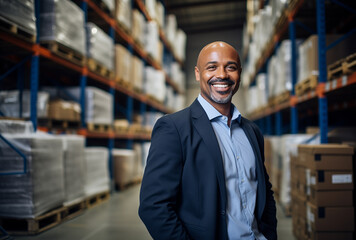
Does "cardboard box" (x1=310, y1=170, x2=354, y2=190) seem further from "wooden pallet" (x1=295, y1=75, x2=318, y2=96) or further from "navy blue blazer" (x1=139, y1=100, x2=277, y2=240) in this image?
"navy blue blazer" (x1=139, y1=100, x2=277, y2=240)

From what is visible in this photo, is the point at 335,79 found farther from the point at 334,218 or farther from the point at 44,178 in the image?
the point at 44,178

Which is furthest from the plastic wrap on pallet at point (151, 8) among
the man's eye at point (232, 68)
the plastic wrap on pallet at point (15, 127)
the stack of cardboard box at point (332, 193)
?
the man's eye at point (232, 68)

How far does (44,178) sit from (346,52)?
4.52m

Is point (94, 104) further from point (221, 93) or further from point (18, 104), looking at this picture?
point (221, 93)

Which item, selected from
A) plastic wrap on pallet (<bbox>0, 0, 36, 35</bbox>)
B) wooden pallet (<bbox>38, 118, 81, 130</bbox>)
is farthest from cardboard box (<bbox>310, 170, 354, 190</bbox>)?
plastic wrap on pallet (<bbox>0, 0, 36, 35</bbox>)

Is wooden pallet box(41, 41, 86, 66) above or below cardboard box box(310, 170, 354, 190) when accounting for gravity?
above

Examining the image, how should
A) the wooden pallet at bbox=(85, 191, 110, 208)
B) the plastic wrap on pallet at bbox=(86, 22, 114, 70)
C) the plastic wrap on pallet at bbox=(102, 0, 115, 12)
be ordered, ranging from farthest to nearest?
the plastic wrap on pallet at bbox=(102, 0, 115, 12) < the plastic wrap on pallet at bbox=(86, 22, 114, 70) < the wooden pallet at bbox=(85, 191, 110, 208)

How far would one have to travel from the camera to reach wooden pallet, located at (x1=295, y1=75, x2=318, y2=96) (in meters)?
4.03

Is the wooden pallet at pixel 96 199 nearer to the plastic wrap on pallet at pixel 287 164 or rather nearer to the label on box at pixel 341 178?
the plastic wrap on pallet at pixel 287 164

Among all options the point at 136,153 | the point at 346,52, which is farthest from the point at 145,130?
the point at 346,52

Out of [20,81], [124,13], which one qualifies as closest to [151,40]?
[124,13]

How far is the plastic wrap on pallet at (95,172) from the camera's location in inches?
198

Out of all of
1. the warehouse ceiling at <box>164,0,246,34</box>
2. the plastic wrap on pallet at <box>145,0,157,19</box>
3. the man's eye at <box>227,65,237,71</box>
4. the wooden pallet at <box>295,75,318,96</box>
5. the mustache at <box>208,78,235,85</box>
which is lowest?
the mustache at <box>208,78,235,85</box>

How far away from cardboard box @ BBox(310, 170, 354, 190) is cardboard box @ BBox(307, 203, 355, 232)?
208mm
